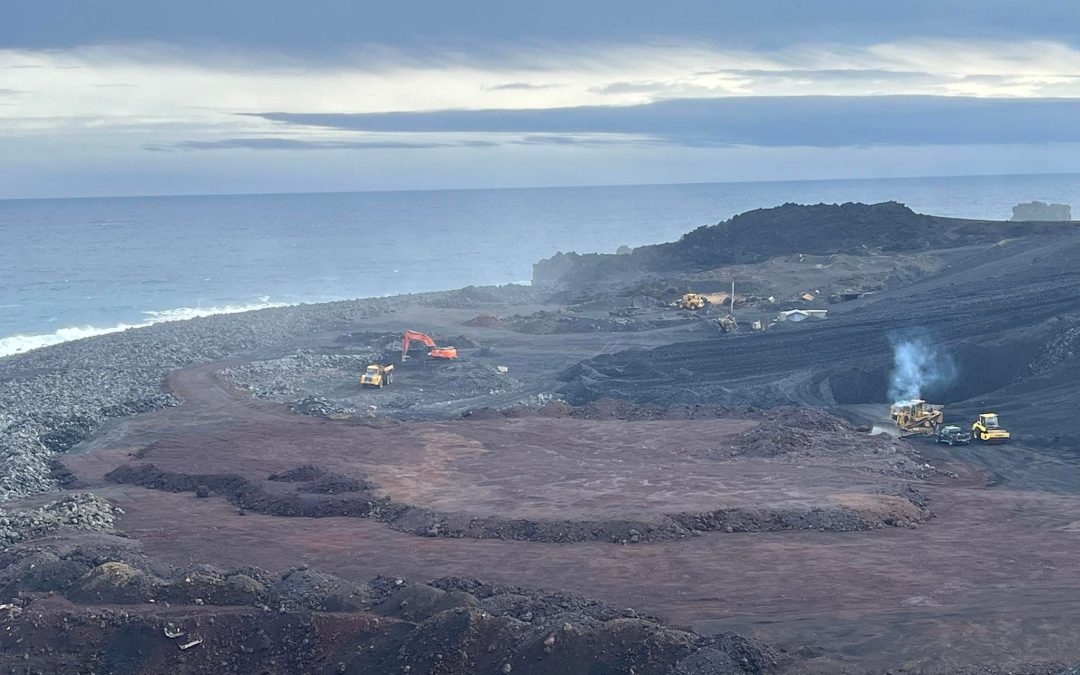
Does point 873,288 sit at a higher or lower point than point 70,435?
higher

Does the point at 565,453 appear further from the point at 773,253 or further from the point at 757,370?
the point at 773,253

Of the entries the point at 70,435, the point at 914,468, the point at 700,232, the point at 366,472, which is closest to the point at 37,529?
the point at 366,472

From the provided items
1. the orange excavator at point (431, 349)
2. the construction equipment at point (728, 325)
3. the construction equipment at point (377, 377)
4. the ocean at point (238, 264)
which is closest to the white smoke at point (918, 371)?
the construction equipment at point (728, 325)

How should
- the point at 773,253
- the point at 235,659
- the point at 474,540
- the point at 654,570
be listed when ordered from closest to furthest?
1. the point at 235,659
2. the point at 654,570
3. the point at 474,540
4. the point at 773,253

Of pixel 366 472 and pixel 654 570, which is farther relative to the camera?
pixel 366 472

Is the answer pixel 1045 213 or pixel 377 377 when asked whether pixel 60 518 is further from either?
pixel 1045 213

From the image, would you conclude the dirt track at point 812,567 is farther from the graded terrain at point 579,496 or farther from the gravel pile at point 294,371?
the gravel pile at point 294,371

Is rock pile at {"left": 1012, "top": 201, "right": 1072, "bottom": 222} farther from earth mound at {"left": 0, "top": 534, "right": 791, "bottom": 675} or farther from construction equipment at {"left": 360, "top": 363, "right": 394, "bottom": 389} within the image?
earth mound at {"left": 0, "top": 534, "right": 791, "bottom": 675}
